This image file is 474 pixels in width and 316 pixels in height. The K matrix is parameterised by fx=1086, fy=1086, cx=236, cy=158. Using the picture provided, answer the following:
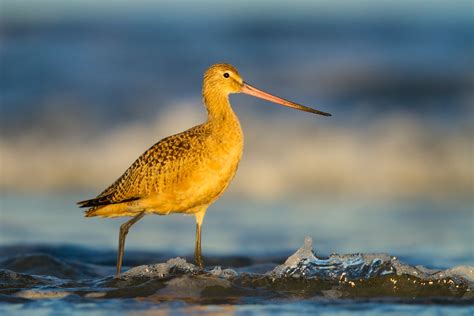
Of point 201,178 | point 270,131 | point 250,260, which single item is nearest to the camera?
point 201,178

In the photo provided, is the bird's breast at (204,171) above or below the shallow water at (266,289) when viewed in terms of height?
above

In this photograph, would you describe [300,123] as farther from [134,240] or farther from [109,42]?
[109,42]

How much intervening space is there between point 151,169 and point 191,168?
37 centimetres

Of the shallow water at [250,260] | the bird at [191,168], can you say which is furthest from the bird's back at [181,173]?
the shallow water at [250,260]

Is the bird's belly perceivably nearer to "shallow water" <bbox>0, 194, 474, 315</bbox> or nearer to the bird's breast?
the bird's breast

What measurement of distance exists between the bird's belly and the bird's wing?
0.34ft

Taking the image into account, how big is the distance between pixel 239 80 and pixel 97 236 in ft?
9.91

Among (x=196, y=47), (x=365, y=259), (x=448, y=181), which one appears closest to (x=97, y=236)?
(x=365, y=259)

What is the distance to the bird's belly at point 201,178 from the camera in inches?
310

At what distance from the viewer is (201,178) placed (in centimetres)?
786

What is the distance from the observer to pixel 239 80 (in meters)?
8.44

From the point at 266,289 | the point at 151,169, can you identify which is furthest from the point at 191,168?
the point at 266,289

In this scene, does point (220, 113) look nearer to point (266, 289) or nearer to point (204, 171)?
point (204, 171)

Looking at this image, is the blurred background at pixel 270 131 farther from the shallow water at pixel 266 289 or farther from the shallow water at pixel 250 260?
the shallow water at pixel 266 289
